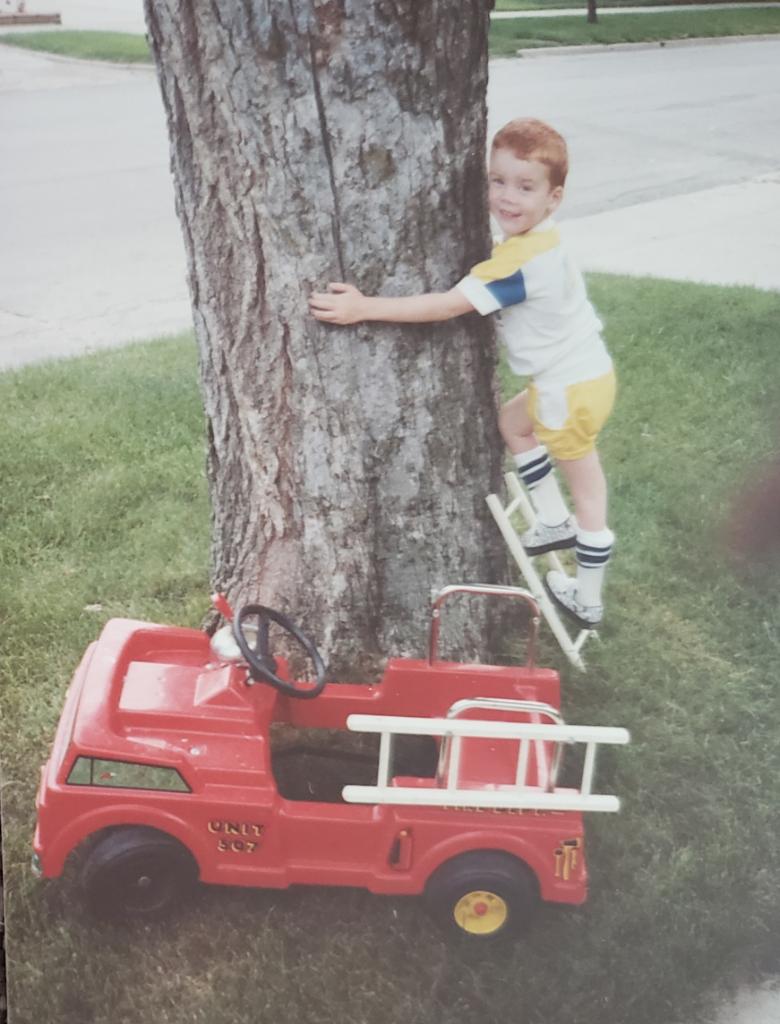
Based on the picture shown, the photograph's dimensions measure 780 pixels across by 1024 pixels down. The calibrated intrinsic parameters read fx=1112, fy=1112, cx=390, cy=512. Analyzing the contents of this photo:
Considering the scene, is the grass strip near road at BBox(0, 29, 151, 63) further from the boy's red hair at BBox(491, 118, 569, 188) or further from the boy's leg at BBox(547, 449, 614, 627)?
the boy's leg at BBox(547, 449, 614, 627)

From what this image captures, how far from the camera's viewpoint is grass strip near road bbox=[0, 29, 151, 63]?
1528 mm

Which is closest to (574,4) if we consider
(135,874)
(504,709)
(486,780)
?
(504,709)

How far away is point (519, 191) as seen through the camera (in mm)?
1412

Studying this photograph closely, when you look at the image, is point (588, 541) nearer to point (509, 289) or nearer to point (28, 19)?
point (509, 289)

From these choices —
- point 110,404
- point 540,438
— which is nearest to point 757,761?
point 540,438

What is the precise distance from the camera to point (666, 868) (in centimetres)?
Answer: 167

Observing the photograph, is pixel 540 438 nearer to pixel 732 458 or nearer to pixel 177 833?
pixel 732 458

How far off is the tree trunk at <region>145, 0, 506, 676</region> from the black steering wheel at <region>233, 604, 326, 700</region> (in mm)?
144

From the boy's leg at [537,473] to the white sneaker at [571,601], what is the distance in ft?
0.29

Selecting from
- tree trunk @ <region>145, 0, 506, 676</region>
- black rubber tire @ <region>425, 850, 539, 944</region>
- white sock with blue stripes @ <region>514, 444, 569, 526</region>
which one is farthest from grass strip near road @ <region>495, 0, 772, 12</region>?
black rubber tire @ <region>425, 850, 539, 944</region>

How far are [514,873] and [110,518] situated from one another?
3.26 feet

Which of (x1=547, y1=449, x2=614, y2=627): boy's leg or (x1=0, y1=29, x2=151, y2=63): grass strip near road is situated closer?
(x1=0, y1=29, x2=151, y2=63): grass strip near road

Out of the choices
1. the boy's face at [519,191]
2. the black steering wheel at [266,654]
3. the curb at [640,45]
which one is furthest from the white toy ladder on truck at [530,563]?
the curb at [640,45]

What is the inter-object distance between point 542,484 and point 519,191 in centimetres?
45
